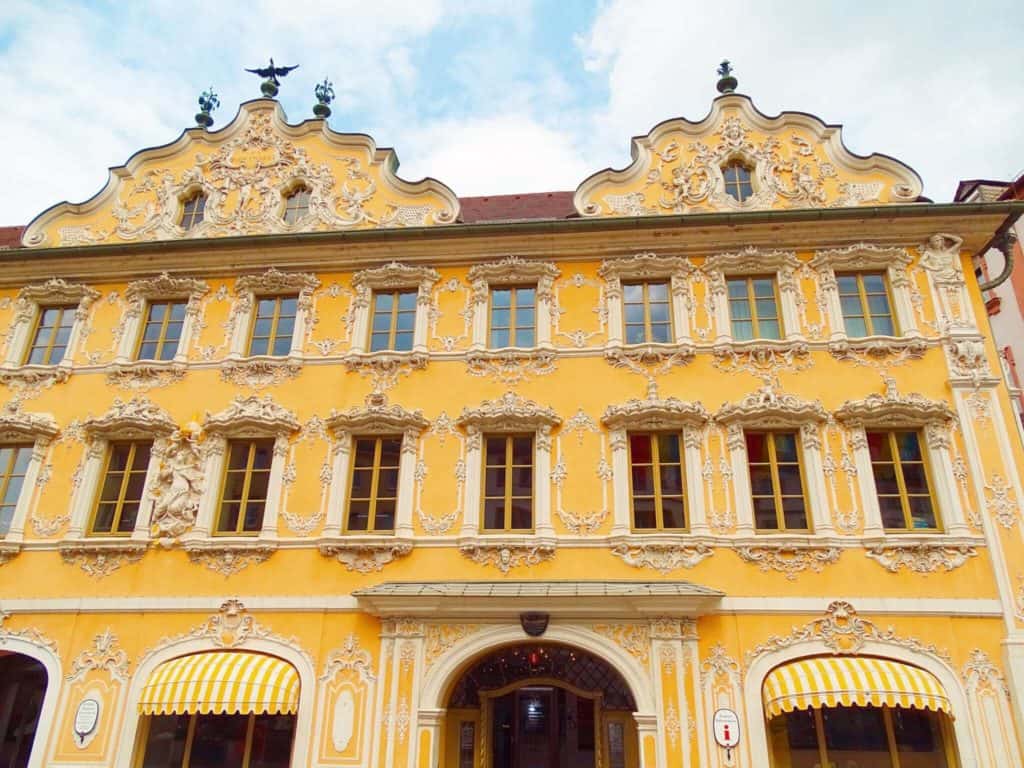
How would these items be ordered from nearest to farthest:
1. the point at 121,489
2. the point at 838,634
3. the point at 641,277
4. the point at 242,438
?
the point at 838,634
the point at 121,489
the point at 242,438
the point at 641,277

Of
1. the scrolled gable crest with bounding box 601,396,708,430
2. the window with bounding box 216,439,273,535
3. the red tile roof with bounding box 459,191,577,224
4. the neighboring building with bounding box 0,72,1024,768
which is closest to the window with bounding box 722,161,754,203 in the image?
the neighboring building with bounding box 0,72,1024,768

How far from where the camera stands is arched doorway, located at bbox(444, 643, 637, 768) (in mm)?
11242

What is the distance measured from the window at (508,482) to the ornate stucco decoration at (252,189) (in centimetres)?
497

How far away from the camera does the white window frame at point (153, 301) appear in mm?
13516

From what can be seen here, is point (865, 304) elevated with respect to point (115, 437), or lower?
elevated

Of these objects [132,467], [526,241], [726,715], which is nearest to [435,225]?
[526,241]

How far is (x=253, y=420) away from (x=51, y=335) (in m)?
5.19

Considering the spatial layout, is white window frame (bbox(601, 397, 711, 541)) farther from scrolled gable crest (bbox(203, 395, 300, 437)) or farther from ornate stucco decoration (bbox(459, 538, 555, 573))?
scrolled gable crest (bbox(203, 395, 300, 437))

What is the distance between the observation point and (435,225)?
13.7 metres

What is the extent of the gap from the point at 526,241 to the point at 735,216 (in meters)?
3.89

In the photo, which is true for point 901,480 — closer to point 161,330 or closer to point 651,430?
point 651,430

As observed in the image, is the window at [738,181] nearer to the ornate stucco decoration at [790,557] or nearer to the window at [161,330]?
the ornate stucco decoration at [790,557]

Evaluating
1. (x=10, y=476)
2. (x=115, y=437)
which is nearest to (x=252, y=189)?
(x=115, y=437)

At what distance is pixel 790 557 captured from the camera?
10719 mm
